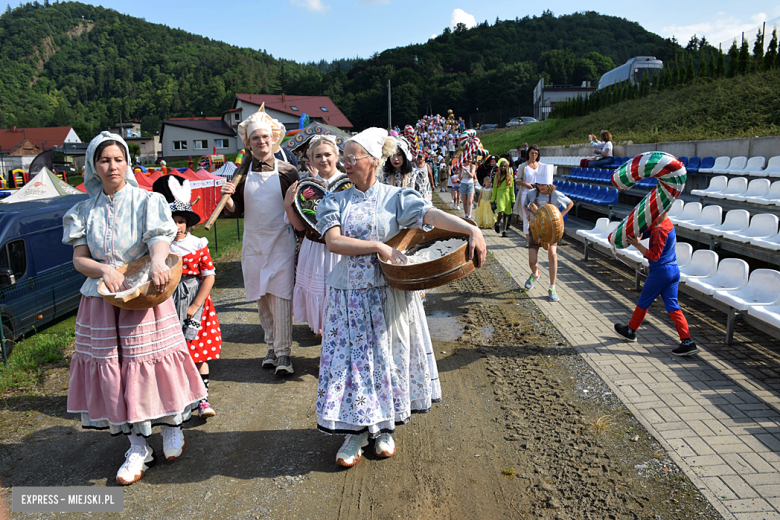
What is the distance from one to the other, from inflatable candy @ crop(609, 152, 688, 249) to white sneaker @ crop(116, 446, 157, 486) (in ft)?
15.3

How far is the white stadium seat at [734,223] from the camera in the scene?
7008 millimetres

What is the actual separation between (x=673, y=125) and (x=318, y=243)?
49.5 ft

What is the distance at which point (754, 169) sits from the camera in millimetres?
9586

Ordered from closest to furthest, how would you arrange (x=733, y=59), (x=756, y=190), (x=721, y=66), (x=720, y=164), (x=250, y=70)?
(x=756, y=190) < (x=720, y=164) < (x=733, y=59) < (x=721, y=66) < (x=250, y=70)

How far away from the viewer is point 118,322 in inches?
122

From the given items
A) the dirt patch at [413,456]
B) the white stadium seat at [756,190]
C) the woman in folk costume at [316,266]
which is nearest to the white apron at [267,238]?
the woman in folk costume at [316,266]

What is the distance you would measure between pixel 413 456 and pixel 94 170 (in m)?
2.76

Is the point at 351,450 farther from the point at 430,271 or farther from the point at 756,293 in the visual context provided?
the point at 756,293

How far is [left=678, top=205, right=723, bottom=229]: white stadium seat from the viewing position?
7.62 metres

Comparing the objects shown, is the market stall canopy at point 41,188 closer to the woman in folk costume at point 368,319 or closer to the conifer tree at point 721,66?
the woman in folk costume at point 368,319

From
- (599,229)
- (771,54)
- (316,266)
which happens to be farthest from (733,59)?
(316,266)

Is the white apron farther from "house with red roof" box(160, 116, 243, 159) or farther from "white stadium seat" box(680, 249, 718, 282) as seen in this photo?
"house with red roof" box(160, 116, 243, 159)

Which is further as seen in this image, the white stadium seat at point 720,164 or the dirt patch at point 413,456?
the white stadium seat at point 720,164

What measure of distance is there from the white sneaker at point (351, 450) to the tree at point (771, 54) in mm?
17684
